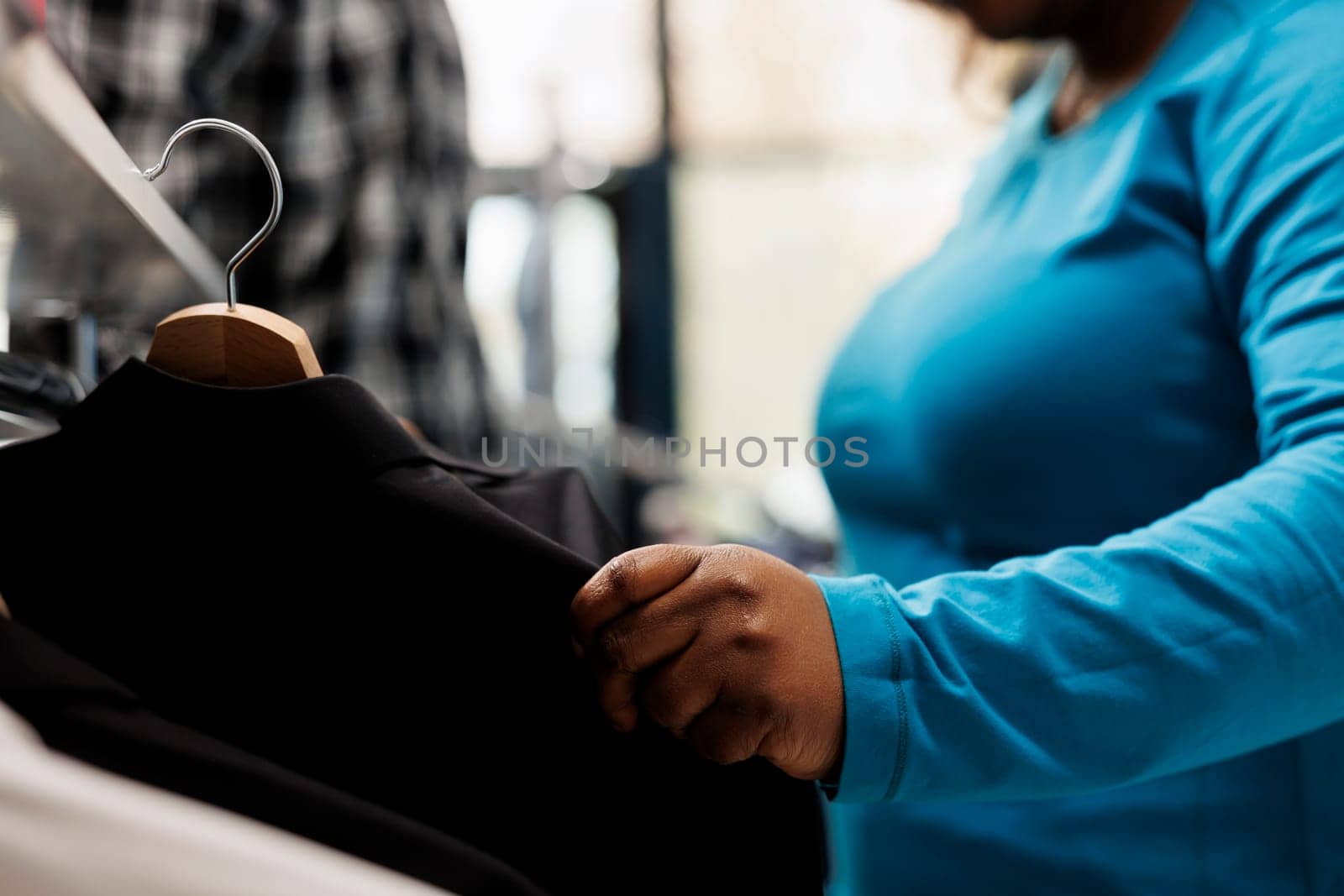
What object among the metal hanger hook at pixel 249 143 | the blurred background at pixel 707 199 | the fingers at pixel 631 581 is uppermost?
the metal hanger hook at pixel 249 143

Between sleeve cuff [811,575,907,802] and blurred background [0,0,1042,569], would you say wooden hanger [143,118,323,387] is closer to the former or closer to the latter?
sleeve cuff [811,575,907,802]

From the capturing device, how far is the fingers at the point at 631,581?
34cm

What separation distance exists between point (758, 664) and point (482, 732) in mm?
119

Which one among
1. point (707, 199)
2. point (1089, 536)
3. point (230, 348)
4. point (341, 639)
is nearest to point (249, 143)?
point (230, 348)

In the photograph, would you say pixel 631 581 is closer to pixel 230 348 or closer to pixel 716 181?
pixel 230 348

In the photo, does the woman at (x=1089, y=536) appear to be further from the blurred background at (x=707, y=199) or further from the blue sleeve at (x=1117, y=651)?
the blurred background at (x=707, y=199)

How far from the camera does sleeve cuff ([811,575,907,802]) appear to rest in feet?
1.17

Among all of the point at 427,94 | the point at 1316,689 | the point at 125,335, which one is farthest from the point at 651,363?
the point at 1316,689

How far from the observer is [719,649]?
337mm

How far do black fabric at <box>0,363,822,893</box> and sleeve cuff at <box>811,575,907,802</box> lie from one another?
0.04m

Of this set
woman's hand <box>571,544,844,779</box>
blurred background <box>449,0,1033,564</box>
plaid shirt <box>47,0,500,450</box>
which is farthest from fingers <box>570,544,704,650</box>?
blurred background <box>449,0,1033,564</box>

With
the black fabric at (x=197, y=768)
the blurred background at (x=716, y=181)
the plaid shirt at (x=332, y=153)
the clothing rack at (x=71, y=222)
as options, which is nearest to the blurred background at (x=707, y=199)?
the blurred background at (x=716, y=181)

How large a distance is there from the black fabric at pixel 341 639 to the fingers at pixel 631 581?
4cm

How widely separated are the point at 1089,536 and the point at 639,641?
1.04ft
